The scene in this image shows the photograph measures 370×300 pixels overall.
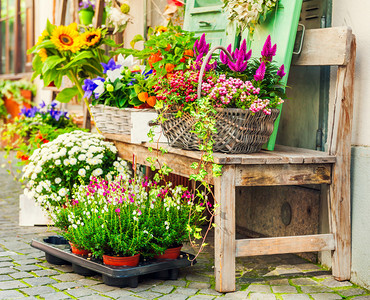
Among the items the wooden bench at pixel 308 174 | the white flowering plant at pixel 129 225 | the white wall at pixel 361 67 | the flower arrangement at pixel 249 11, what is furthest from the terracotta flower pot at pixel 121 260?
the flower arrangement at pixel 249 11

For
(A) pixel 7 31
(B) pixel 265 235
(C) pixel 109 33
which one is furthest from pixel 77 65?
(A) pixel 7 31

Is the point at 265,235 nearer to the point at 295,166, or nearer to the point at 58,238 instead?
the point at 295,166

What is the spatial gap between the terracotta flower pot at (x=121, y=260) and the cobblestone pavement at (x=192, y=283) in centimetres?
14

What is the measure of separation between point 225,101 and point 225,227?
0.69 metres

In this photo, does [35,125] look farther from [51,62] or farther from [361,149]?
[361,149]

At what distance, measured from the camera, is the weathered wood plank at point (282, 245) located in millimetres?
3363

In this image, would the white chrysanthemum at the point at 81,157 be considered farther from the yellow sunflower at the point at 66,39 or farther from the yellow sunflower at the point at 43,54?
the yellow sunflower at the point at 43,54

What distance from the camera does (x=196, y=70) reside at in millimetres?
3521

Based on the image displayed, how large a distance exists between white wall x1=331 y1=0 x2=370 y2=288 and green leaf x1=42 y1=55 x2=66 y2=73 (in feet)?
8.33

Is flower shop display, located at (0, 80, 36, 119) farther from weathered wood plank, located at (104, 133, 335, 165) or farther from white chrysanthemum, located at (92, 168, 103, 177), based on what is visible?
weathered wood plank, located at (104, 133, 335, 165)

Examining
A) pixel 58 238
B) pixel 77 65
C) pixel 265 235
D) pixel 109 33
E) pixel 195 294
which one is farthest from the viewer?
pixel 109 33

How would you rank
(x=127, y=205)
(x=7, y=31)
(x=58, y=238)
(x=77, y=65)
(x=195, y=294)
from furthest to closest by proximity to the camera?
(x=7, y=31), (x=77, y=65), (x=58, y=238), (x=127, y=205), (x=195, y=294)

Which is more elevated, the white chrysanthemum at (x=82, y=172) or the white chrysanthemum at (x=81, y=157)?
the white chrysanthemum at (x=81, y=157)

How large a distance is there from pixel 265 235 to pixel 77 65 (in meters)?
2.18
